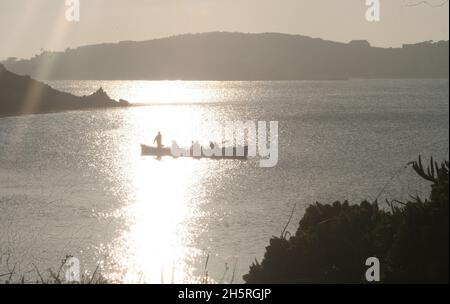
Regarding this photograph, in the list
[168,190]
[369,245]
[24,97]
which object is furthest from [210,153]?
[24,97]

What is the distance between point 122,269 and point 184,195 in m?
29.2

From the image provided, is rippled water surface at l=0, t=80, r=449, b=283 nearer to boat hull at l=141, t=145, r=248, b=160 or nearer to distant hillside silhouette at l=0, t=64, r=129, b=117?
boat hull at l=141, t=145, r=248, b=160

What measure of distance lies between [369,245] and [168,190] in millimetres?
57812

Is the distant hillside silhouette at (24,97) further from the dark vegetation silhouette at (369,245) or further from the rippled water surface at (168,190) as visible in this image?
the dark vegetation silhouette at (369,245)

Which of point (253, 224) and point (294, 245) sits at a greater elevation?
point (294, 245)

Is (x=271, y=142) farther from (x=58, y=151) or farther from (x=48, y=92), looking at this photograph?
(x=48, y=92)

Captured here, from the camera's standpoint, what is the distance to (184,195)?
63688 mm

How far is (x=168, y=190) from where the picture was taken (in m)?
67.2

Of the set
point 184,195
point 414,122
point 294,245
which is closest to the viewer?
point 294,245

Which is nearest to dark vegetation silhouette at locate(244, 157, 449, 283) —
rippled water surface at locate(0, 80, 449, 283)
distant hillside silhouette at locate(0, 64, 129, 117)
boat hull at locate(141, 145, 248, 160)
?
rippled water surface at locate(0, 80, 449, 283)

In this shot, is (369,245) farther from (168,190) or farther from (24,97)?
(24,97)

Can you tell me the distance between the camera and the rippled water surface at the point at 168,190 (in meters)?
36.3

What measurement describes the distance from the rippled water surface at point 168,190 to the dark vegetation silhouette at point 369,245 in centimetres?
103

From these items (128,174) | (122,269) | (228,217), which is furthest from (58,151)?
(122,269)
